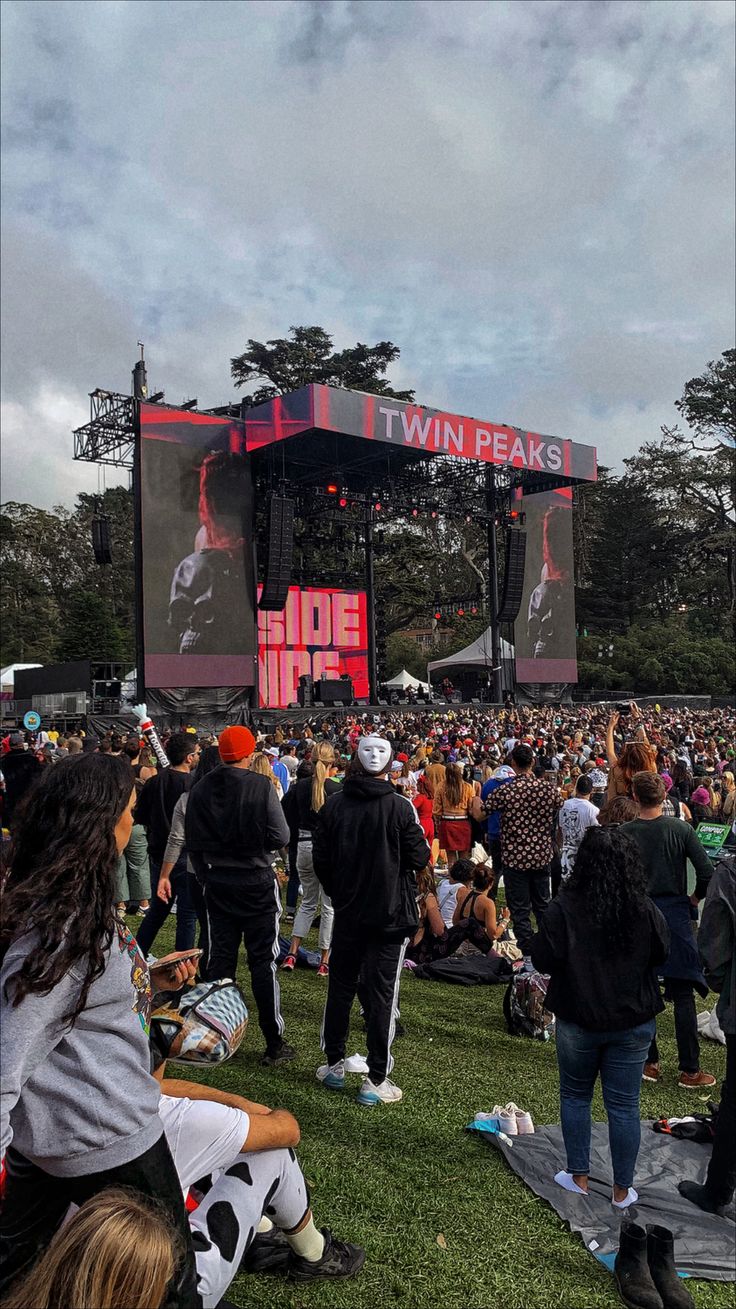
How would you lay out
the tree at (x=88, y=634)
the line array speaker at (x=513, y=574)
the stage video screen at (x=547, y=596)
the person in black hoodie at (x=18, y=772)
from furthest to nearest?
the tree at (x=88, y=634)
the stage video screen at (x=547, y=596)
the line array speaker at (x=513, y=574)
the person in black hoodie at (x=18, y=772)

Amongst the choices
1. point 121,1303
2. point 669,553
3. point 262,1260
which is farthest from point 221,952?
point 669,553

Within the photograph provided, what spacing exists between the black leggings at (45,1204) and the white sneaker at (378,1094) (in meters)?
2.22

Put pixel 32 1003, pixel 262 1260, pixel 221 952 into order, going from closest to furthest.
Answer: pixel 32 1003 → pixel 262 1260 → pixel 221 952

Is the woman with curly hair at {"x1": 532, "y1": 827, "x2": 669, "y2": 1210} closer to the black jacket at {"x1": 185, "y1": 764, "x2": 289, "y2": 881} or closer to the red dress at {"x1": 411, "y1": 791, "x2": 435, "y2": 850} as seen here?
the black jacket at {"x1": 185, "y1": 764, "x2": 289, "y2": 881}

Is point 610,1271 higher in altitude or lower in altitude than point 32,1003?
lower

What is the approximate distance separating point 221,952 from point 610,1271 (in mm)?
2029

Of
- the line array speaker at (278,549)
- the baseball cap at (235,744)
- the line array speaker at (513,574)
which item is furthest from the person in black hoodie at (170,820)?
the line array speaker at (513,574)

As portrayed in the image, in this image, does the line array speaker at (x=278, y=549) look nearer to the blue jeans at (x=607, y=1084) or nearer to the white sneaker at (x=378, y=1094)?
the white sneaker at (x=378, y=1094)

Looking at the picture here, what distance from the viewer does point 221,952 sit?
3.97 m

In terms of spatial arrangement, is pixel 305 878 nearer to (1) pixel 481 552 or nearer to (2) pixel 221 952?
(2) pixel 221 952

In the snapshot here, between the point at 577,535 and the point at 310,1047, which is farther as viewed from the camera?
the point at 577,535

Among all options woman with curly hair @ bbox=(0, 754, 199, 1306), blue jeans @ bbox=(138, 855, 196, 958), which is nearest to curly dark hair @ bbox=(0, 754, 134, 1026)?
woman with curly hair @ bbox=(0, 754, 199, 1306)

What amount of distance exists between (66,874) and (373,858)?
7.69ft

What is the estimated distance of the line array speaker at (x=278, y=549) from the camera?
71.1 ft
